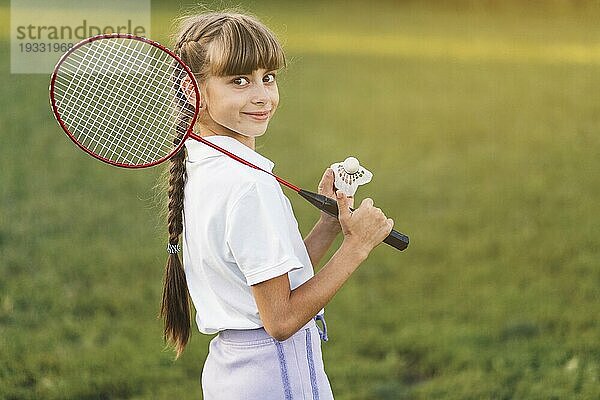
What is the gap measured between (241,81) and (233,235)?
0.33 m

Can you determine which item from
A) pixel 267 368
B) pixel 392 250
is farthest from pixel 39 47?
pixel 267 368

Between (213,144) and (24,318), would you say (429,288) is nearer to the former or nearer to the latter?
(24,318)

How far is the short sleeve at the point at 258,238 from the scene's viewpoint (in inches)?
78.9

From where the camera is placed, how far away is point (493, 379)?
154 inches

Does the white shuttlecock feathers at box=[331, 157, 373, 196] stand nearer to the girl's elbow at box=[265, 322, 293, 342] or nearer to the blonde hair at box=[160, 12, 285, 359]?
the blonde hair at box=[160, 12, 285, 359]

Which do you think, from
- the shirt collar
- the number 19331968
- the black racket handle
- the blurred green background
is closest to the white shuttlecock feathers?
the black racket handle

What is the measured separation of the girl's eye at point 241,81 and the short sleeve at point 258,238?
0.24 metres

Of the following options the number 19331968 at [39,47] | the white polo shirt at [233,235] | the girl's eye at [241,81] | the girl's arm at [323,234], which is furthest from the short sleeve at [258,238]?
the number 19331968 at [39,47]

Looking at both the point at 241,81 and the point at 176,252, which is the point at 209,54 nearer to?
the point at 241,81

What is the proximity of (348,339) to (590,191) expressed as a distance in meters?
2.50

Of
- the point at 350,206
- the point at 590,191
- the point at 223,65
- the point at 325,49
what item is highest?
the point at 223,65

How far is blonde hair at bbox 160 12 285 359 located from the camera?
→ 6.98 feet

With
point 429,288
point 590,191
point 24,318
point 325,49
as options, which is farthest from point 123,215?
point 325,49

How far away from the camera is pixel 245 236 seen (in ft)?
6.60
